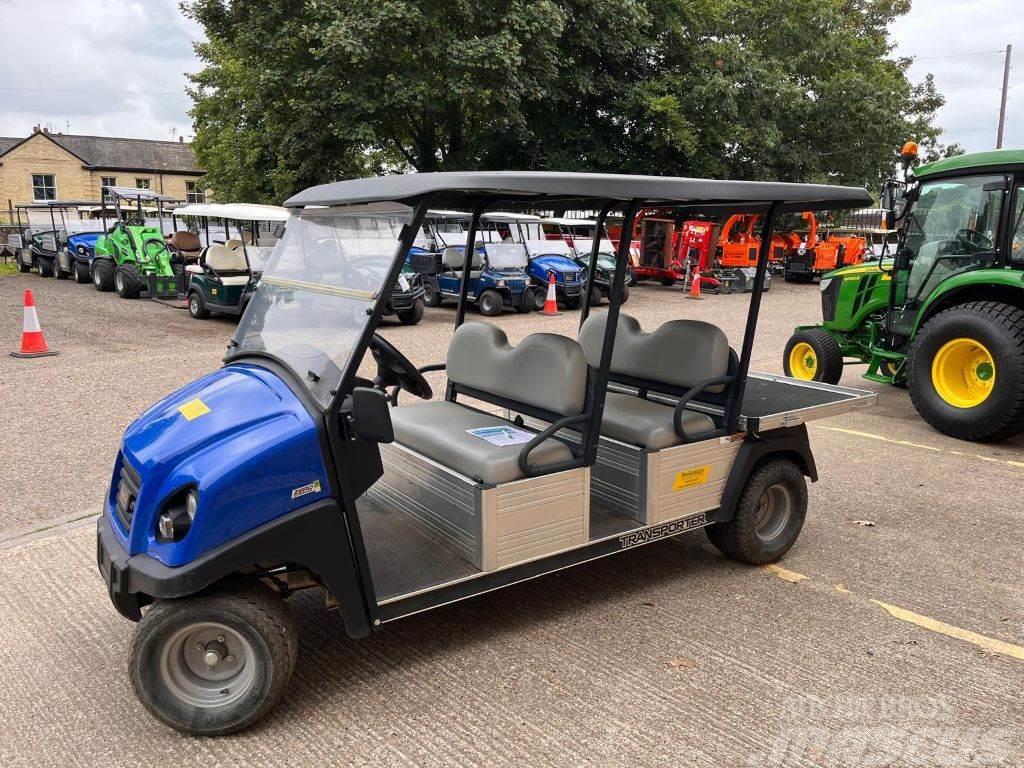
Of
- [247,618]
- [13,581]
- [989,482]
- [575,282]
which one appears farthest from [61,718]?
[575,282]

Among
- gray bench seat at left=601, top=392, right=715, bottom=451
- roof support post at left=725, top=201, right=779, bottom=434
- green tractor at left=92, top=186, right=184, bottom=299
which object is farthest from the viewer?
green tractor at left=92, top=186, right=184, bottom=299

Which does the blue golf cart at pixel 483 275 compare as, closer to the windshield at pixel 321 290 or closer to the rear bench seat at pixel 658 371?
the rear bench seat at pixel 658 371

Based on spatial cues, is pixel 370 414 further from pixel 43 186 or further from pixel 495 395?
pixel 43 186

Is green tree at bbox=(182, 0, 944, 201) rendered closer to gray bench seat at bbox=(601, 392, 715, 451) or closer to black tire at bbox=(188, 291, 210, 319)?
black tire at bbox=(188, 291, 210, 319)

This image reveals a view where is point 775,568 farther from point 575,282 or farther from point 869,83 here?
point 869,83

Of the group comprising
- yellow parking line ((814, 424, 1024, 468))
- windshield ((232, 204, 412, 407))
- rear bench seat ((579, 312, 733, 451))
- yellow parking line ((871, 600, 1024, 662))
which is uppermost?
windshield ((232, 204, 412, 407))

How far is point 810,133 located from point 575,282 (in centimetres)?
1180

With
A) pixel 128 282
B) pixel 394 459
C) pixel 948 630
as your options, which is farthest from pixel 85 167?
pixel 948 630

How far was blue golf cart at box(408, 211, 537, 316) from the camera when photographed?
1391 centimetres

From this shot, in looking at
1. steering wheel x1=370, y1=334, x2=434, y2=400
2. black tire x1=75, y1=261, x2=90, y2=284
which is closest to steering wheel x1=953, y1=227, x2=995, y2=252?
steering wheel x1=370, y1=334, x2=434, y2=400

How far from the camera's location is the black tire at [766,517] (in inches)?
152

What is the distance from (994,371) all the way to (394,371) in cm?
506

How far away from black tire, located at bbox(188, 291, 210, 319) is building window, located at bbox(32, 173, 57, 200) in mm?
35532

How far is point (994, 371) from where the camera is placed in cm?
609
